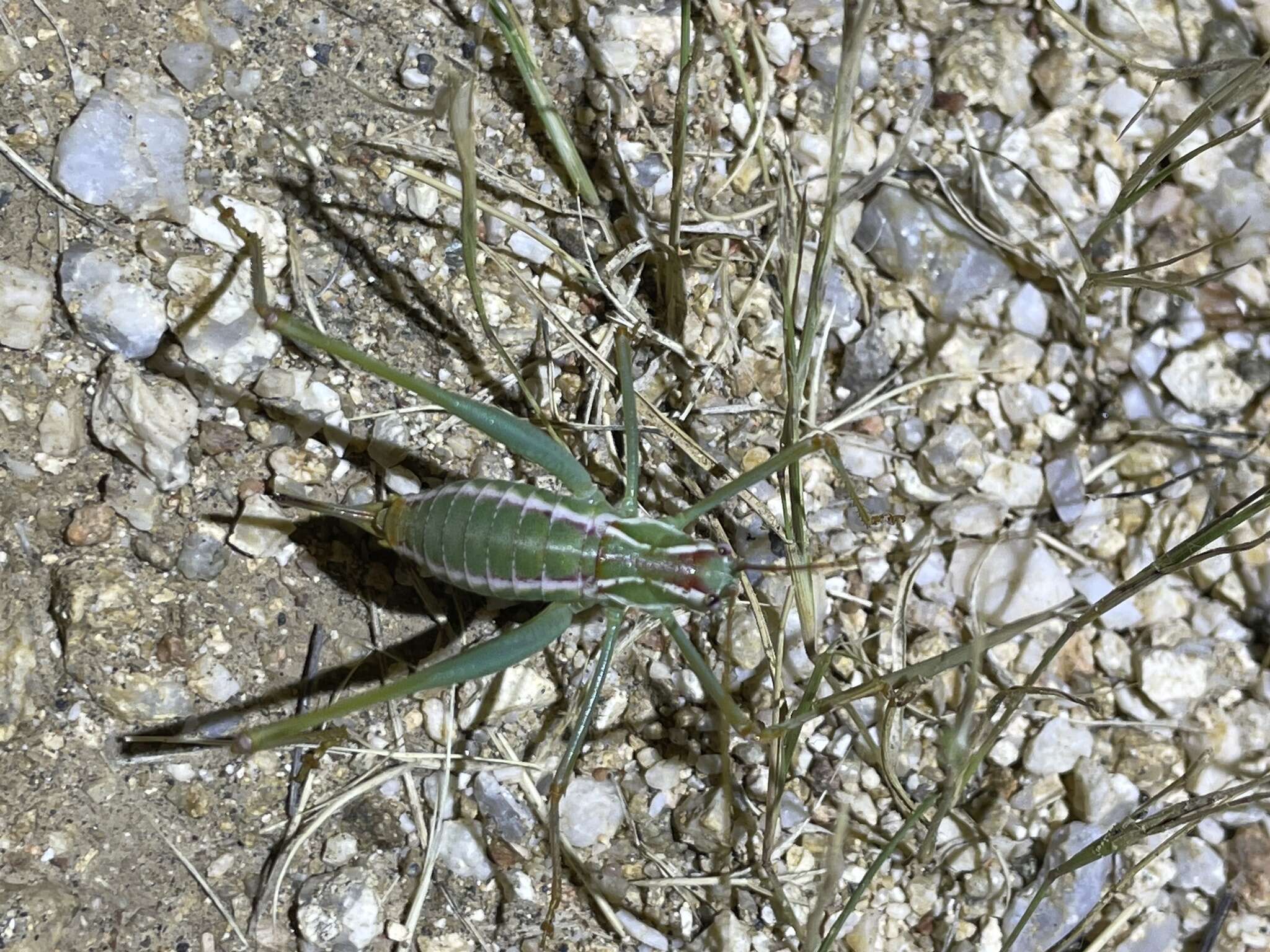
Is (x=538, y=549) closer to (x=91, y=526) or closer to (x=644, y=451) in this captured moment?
(x=644, y=451)

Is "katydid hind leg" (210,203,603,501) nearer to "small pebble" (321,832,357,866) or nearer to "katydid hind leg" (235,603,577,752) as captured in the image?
"katydid hind leg" (235,603,577,752)

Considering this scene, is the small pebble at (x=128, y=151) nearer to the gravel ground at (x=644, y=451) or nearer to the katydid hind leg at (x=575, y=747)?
the gravel ground at (x=644, y=451)

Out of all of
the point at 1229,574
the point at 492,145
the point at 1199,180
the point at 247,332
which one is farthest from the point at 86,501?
the point at 1199,180

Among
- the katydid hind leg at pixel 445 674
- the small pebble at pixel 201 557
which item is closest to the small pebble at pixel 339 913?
the katydid hind leg at pixel 445 674

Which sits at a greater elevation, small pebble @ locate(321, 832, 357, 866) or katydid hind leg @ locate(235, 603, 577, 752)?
katydid hind leg @ locate(235, 603, 577, 752)

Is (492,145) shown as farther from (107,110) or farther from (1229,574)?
(1229,574)

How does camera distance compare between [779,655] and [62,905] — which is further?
[779,655]

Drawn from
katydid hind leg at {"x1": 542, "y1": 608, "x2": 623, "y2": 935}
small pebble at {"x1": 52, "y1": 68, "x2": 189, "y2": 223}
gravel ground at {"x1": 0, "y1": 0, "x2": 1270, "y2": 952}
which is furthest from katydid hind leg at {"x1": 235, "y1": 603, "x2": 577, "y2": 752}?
small pebble at {"x1": 52, "y1": 68, "x2": 189, "y2": 223}

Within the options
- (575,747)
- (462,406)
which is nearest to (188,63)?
(462,406)
